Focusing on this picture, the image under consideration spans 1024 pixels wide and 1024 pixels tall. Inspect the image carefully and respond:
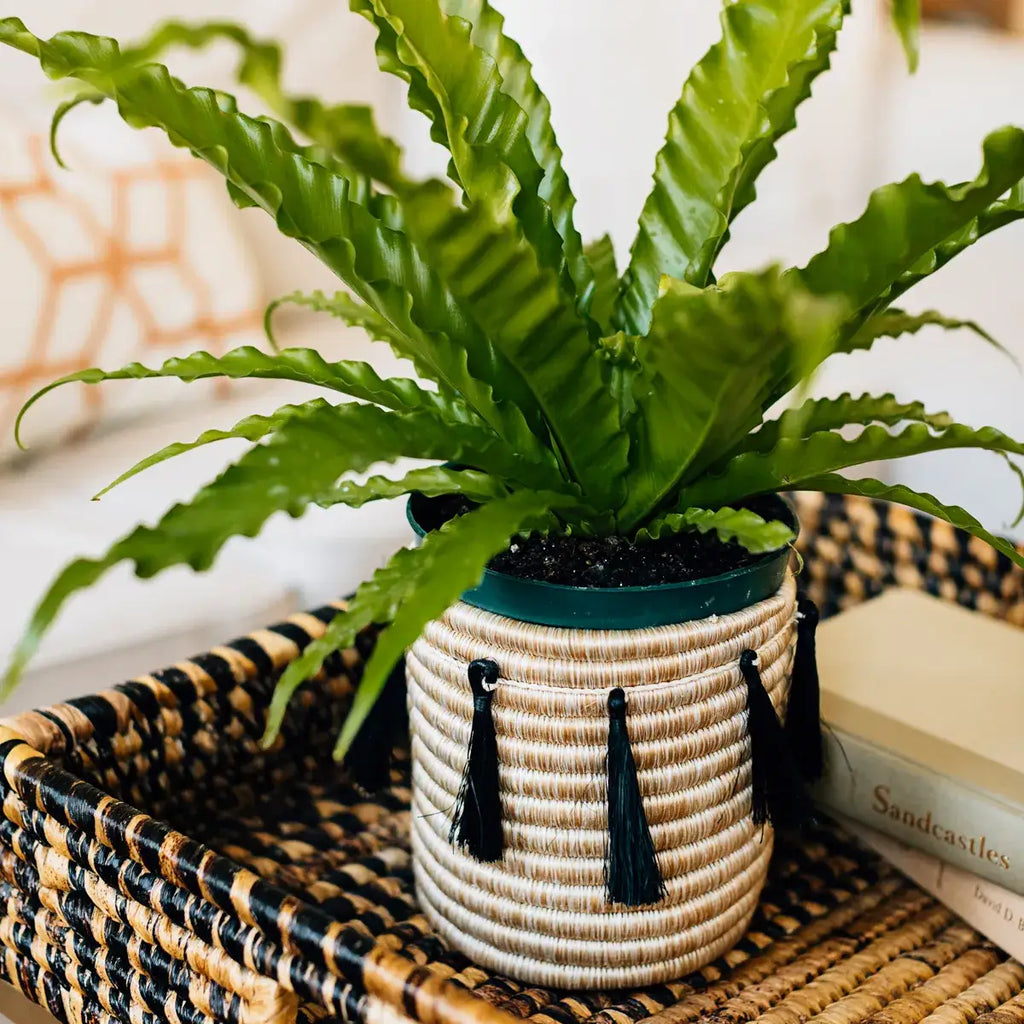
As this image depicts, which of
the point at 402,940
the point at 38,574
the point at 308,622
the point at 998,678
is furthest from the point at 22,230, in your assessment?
the point at 998,678

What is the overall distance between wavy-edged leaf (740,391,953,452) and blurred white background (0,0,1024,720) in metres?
0.51

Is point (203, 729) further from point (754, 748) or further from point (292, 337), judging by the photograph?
point (292, 337)

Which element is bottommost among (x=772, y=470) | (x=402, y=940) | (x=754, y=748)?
(x=402, y=940)

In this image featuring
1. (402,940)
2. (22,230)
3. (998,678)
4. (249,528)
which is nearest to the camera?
(249,528)

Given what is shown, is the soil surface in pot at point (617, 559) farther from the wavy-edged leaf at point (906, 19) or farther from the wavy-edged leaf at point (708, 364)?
the wavy-edged leaf at point (906, 19)

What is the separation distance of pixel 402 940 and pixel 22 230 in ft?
2.49

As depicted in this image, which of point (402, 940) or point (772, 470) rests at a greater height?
point (772, 470)

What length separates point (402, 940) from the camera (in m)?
0.58

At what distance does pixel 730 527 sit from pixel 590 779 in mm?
123

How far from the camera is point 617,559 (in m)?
0.50

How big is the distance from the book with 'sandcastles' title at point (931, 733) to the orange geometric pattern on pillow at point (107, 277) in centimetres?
72

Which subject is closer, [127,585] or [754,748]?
[754,748]

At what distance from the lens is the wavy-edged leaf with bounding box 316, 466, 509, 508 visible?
0.46 meters

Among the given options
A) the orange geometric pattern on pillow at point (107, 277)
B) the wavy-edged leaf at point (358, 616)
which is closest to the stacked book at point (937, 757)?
the wavy-edged leaf at point (358, 616)
